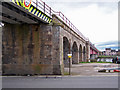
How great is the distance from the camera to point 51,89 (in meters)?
9.27

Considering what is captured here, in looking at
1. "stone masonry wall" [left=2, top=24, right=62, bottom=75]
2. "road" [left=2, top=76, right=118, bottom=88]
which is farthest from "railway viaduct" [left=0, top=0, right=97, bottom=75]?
"road" [left=2, top=76, right=118, bottom=88]

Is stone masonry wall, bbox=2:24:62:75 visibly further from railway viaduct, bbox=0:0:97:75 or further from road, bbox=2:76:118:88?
road, bbox=2:76:118:88

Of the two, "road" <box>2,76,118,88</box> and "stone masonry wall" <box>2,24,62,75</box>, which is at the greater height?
"stone masonry wall" <box>2,24,62,75</box>

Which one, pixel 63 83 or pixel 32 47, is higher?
pixel 32 47

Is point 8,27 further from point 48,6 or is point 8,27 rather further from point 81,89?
point 81,89

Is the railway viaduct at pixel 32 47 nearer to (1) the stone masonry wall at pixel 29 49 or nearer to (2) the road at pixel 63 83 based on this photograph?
(1) the stone masonry wall at pixel 29 49

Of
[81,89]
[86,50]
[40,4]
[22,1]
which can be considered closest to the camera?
[81,89]

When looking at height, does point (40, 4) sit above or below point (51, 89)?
above

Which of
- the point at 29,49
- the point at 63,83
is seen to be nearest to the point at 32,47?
the point at 29,49

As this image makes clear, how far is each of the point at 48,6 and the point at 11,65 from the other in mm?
6711

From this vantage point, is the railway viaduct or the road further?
the railway viaduct

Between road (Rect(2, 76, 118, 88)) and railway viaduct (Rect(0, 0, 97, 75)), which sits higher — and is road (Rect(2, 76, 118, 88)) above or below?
below

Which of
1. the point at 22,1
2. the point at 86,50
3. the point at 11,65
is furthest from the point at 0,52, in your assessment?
the point at 86,50

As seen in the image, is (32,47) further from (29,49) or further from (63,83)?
(63,83)
